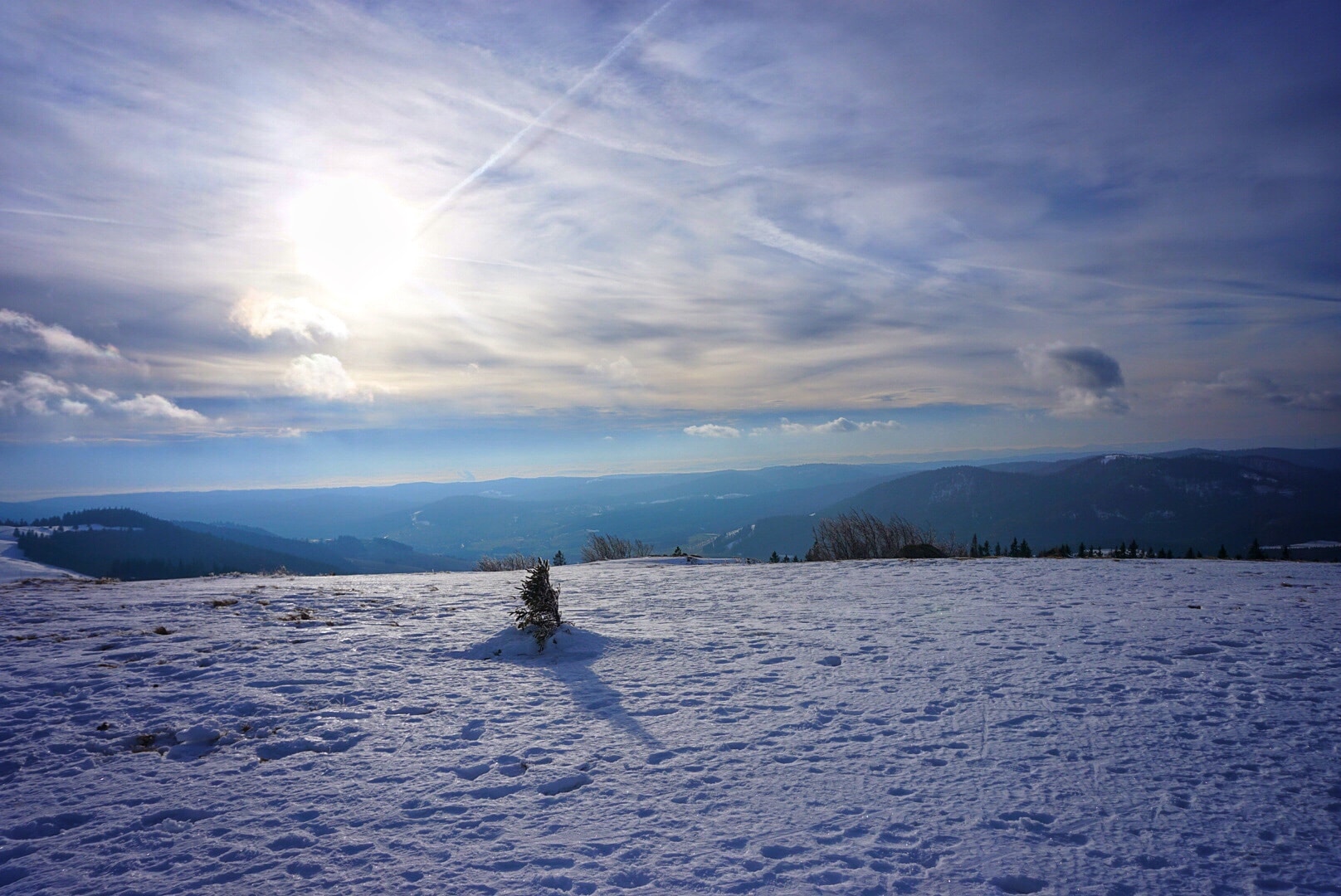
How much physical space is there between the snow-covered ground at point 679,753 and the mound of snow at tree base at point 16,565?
9197cm

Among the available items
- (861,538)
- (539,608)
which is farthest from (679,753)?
(861,538)

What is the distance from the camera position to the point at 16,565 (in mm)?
120500

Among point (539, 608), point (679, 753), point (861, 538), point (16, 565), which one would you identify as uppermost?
point (539, 608)

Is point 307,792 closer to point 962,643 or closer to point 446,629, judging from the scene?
point 446,629

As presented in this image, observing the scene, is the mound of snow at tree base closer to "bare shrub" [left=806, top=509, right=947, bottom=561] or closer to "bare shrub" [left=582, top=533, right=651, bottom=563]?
"bare shrub" [left=582, top=533, right=651, bottom=563]

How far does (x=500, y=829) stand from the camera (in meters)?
5.02

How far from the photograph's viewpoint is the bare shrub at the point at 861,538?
29031 millimetres

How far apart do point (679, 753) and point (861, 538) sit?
1036 inches

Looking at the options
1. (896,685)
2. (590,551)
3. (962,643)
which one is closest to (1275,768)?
(896,685)

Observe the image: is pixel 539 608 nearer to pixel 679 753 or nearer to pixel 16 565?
pixel 679 753

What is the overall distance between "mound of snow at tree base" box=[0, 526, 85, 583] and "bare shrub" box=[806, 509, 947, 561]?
3519 inches

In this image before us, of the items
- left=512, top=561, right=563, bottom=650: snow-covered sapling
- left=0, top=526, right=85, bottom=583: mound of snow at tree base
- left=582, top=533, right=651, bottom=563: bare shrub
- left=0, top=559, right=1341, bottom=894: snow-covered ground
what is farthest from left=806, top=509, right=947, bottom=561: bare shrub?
left=0, top=526, right=85, bottom=583: mound of snow at tree base

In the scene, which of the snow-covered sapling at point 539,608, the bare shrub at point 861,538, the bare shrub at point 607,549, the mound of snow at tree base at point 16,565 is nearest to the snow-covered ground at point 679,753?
the snow-covered sapling at point 539,608

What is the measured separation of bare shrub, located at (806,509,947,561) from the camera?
2903 centimetres
